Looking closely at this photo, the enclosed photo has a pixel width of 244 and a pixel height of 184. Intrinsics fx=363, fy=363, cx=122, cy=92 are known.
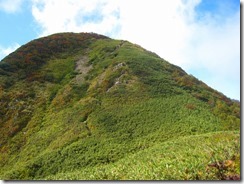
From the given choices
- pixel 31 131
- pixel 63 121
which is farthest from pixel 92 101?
pixel 31 131

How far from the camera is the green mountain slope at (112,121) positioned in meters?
19.6

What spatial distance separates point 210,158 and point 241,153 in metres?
1.52

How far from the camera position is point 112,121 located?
34562 mm

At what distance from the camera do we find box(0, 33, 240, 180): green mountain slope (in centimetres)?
1956

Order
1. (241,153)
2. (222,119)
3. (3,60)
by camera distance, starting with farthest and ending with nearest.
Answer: (3,60), (222,119), (241,153)

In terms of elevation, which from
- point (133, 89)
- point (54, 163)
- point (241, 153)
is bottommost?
point (54, 163)

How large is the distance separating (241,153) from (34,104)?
106 feet

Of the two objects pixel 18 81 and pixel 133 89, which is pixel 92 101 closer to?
pixel 133 89

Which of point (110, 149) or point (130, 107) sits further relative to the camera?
point (130, 107)

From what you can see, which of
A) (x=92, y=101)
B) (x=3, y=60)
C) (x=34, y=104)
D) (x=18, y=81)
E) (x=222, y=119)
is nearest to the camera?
(x=222, y=119)

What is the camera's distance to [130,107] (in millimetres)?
37219

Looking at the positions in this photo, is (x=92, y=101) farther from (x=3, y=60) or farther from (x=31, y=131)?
(x=3, y=60)

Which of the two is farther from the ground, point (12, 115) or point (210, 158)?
point (12, 115)

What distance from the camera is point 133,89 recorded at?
136ft
